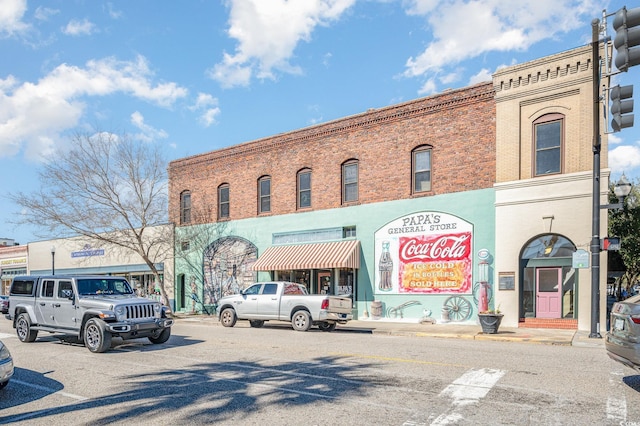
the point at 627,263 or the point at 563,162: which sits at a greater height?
the point at 563,162

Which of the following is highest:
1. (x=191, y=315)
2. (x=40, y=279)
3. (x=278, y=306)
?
(x=40, y=279)

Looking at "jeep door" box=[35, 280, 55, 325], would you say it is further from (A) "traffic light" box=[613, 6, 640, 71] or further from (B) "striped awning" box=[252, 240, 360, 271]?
(A) "traffic light" box=[613, 6, 640, 71]

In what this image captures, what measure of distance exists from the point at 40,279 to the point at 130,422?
9.23 metres

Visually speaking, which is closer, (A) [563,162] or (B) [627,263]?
(A) [563,162]

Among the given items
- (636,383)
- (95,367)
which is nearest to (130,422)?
(95,367)

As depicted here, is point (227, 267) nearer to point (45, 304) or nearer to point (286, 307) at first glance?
point (286, 307)

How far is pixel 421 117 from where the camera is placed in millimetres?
21312

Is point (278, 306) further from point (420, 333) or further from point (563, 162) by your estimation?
point (563, 162)

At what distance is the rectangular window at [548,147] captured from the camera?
1839 cm

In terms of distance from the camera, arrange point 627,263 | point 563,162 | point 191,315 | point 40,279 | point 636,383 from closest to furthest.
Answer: point 636,383, point 40,279, point 563,162, point 191,315, point 627,263

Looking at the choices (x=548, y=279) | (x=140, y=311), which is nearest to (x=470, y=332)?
(x=548, y=279)

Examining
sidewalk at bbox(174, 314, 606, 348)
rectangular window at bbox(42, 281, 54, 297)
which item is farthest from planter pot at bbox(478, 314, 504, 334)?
rectangular window at bbox(42, 281, 54, 297)

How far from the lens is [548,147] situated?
60.8 ft

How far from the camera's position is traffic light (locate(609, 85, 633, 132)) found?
426 inches
